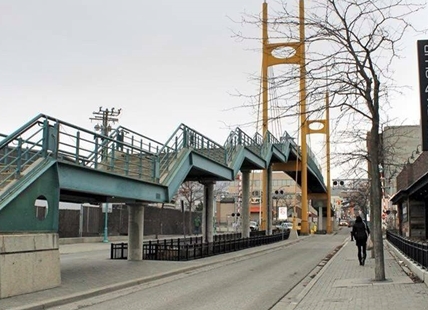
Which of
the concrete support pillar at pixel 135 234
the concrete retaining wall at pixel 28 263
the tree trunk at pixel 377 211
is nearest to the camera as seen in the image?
the concrete retaining wall at pixel 28 263

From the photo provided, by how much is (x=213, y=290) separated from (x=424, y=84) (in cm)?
713

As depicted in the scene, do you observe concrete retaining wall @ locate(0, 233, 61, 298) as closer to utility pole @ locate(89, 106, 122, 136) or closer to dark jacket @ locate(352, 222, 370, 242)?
dark jacket @ locate(352, 222, 370, 242)

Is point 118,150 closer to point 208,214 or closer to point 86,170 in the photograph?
point 86,170

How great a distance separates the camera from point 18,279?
11836mm

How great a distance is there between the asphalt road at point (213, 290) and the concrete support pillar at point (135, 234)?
10.4ft

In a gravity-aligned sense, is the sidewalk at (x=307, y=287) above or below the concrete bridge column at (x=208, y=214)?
below

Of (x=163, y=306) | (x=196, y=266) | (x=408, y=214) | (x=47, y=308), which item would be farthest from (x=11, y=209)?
(x=408, y=214)

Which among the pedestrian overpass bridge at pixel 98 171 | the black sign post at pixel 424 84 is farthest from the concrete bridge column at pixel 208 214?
the black sign post at pixel 424 84

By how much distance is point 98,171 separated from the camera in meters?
15.7

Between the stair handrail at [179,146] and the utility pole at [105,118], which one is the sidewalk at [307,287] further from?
the utility pole at [105,118]

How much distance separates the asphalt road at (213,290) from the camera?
1134cm

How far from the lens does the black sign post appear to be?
11.3m

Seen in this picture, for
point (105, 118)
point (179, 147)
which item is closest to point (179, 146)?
point (179, 147)

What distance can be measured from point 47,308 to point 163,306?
2.34 metres
